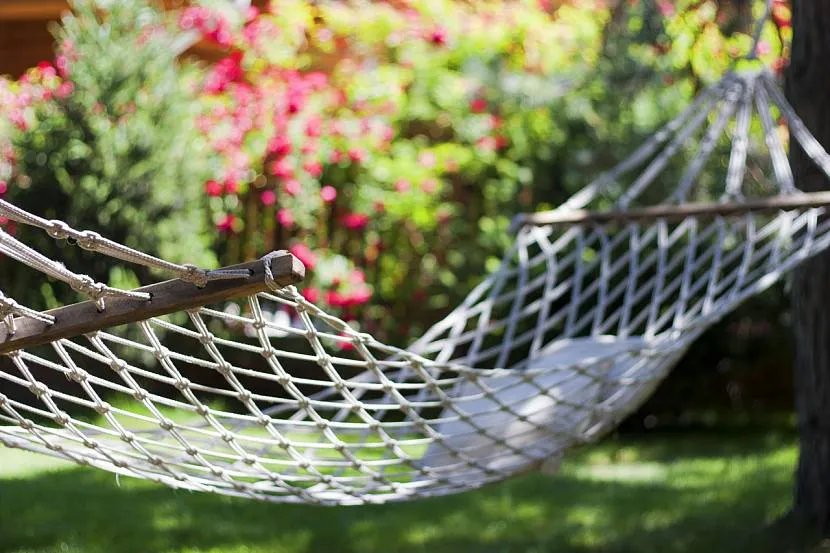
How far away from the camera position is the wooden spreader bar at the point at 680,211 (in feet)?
8.13

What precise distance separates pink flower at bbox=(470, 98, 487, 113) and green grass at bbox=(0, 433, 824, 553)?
5.40 feet

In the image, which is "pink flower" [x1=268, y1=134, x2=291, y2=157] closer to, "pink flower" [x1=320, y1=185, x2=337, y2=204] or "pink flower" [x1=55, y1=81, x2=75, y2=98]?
"pink flower" [x1=320, y1=185, x2=337, y2=204]

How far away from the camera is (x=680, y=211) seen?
273cm

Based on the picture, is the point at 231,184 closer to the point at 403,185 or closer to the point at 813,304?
the point at 403,185

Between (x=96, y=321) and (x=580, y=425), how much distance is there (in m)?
1.02

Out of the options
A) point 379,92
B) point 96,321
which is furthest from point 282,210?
point 96,321

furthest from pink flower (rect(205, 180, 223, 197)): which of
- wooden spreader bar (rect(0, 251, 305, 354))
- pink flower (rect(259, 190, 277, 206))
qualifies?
wooden spreader bar (rect(0, 251, 305, 354))

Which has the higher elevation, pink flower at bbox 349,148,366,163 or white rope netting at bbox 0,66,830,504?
pink flower at bbox 349,148,366,163

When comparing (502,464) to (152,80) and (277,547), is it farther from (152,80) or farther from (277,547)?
(152,80)

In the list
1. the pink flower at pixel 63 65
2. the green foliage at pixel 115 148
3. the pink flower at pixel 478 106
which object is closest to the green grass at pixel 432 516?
the green foliage at pixel 115 148

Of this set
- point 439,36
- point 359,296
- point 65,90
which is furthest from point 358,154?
point 65,90

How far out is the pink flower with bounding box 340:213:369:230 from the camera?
4.46m

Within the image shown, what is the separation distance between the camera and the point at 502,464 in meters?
2.12

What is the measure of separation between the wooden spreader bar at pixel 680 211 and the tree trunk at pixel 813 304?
0.16 meters
